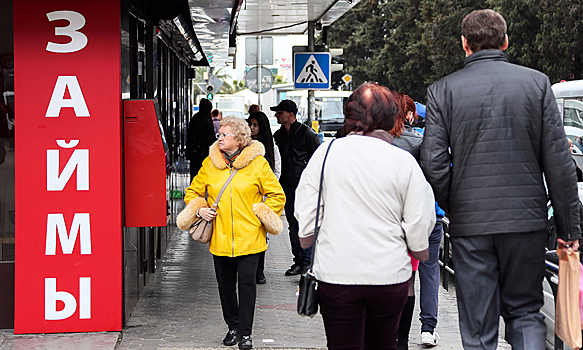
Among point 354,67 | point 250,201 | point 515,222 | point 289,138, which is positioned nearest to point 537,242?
point 515,222

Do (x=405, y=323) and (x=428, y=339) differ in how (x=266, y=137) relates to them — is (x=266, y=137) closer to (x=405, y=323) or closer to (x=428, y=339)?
(x=428, y=339)

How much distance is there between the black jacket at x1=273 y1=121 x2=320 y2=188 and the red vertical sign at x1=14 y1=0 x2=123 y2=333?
2.96 m

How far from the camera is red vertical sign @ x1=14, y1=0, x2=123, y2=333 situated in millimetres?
5613

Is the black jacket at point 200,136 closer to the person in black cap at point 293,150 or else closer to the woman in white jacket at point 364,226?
the person in black cap at point 293,150

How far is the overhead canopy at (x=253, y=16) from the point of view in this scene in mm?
8125

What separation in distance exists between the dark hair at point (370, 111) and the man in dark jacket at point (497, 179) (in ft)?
1.56

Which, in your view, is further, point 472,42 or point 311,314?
point 472,42

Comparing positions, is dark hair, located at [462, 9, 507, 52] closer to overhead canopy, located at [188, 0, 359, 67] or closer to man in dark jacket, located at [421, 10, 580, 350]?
man in dark jacket, located at [421, 10, 580, 350]

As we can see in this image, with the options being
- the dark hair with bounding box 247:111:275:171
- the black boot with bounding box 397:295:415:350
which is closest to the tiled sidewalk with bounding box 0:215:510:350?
the black boot with bounding box 397:295:415:350

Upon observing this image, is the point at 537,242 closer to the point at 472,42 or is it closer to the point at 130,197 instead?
the point at 472,42

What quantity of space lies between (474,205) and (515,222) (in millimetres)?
218

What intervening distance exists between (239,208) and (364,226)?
221cm

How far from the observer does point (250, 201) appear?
5484 millimetres

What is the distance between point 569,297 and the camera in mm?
3881
